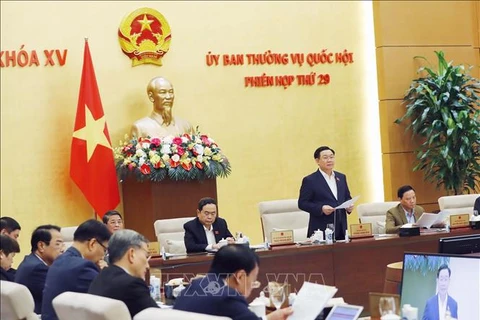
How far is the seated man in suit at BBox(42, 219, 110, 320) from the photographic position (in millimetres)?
4160

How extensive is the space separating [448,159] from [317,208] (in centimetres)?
287

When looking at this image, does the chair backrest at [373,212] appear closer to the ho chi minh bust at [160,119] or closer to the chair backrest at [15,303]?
the ho chi minh bust at [160,119]

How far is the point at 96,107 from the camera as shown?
8.75 metres

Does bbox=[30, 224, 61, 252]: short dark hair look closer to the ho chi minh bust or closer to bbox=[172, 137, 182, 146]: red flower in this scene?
bbox=[172, 137, 182, 146]: red flower

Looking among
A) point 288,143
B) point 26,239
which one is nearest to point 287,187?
point 288,143

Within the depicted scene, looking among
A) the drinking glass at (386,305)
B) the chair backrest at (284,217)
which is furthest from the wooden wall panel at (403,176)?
the drinking glass at (386,305)

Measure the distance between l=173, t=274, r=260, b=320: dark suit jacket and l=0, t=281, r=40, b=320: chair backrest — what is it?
85cm

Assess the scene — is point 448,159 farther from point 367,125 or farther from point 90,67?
point 90,67

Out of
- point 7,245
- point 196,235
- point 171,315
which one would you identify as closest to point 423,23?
point 196,235

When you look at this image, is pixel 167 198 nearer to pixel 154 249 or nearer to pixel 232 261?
pixel 154 249

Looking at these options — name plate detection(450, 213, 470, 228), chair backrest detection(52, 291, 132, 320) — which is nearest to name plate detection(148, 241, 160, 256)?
name plate detection(450, 213, 470, 228)

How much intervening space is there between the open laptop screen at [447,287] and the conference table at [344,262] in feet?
9.66

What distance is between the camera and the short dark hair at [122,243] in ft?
12.4

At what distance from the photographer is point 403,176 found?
34.1 ft
